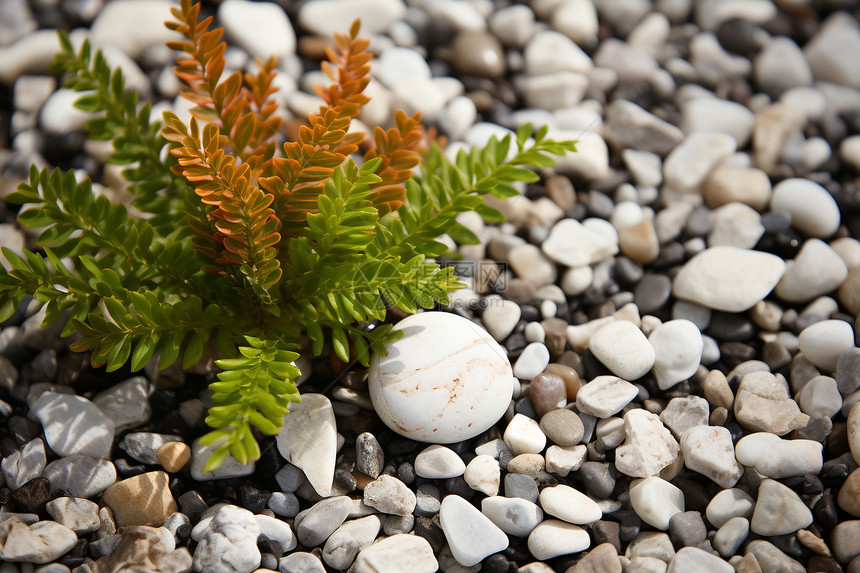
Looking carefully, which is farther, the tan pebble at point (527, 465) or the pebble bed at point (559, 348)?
the tan pebble at point (527, 465)

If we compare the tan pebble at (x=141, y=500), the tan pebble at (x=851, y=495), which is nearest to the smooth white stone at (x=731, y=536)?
the tan pebble at (x=851, y=495)

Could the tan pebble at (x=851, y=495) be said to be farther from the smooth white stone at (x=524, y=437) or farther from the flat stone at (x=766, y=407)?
the smooth white stone at (x=524, y=437)

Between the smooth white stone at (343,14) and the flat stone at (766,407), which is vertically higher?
the smooth white stone at (343,14)

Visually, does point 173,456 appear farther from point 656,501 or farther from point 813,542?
point 813,542

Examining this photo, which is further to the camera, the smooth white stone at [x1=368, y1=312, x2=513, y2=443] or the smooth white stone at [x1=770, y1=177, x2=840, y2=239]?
the smooth white stone at [x1=770, y1=177, x2=840, y2=239]

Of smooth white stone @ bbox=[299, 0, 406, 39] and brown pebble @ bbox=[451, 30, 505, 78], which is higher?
smooth white stone @ bbox=[299, 0, 406, 39]

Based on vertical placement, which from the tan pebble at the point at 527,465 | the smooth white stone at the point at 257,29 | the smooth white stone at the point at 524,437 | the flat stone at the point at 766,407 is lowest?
the tan pebble at the point at 527,465

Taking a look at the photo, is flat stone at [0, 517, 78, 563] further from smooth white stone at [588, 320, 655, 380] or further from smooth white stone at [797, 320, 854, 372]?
smooth white stone at [797, 320, 854, 372]

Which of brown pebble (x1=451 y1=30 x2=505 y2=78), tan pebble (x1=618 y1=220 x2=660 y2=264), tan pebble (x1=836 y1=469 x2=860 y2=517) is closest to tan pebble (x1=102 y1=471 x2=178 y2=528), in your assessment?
tan pebble (x1=618 y1=220 x2=660 y2=264)
